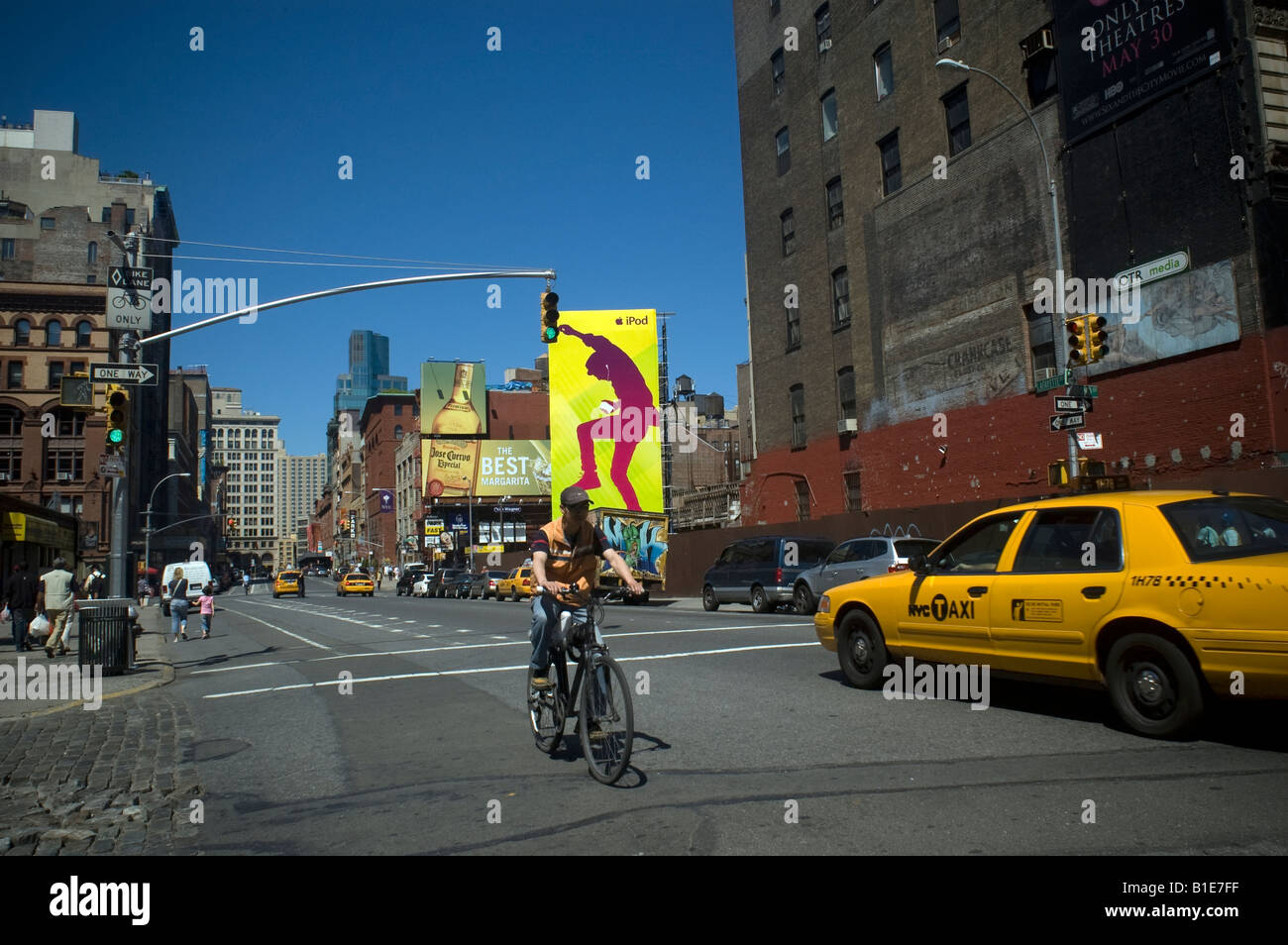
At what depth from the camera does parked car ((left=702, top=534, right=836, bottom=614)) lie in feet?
73.0

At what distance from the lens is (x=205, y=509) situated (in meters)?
157

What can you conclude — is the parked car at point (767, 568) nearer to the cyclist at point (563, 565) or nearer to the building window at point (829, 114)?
the building window at point (829, 114)

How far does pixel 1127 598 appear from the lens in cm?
655

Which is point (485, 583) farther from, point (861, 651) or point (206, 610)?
point (861, 651)

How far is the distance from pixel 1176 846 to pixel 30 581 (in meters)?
20.9

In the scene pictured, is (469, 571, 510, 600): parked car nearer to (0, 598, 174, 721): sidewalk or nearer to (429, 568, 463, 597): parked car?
(429, 568, 463, 597): parked car

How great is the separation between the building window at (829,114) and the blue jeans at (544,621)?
28.3 m

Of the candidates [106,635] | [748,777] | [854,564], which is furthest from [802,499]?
[748,777]

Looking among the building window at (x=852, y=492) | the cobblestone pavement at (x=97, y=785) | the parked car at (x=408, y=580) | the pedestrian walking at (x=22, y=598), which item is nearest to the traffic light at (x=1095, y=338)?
the building window at (x=852, y=492)

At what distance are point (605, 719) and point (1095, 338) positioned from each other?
13283mm

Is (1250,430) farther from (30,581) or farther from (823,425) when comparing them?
(30,581)

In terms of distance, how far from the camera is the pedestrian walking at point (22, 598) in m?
18.8

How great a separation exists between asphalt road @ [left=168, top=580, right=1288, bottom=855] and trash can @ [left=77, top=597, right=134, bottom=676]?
4078 mm
